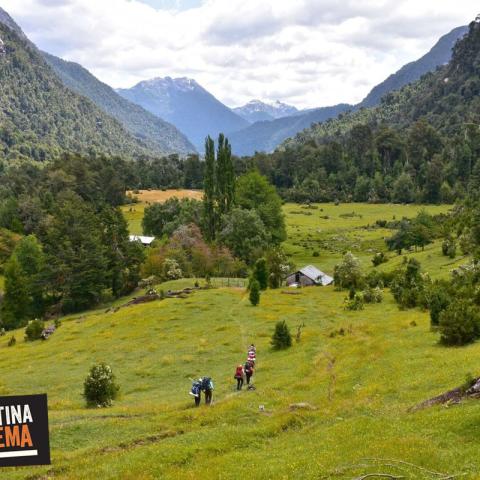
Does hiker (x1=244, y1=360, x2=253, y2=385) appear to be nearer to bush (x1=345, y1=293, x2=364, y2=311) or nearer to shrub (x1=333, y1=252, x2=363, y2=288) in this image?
bush (x1=345, y1=293, x2=364, y2=311)

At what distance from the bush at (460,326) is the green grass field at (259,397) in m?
1.57

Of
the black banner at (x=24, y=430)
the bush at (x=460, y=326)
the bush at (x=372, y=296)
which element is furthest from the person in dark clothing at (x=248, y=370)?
the bush at (x=372, y=296)

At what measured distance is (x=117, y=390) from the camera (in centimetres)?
4159

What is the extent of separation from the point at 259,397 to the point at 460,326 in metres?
16.5

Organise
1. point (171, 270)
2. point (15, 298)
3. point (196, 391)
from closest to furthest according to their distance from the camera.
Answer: point (196, 391) < point (15, 298) < point (171, 270)

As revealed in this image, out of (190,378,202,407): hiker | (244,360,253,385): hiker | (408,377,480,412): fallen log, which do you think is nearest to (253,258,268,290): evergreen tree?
(244,360,253,385): hiker

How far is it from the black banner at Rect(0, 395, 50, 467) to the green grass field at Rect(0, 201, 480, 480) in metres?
7.61

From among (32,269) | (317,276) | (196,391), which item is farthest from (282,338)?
(32,269)

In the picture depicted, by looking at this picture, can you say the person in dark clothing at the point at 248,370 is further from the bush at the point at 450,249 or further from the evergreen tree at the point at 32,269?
the evergreen tree at the point at 32,269

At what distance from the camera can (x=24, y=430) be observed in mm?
16391

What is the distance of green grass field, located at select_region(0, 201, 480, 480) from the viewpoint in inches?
870

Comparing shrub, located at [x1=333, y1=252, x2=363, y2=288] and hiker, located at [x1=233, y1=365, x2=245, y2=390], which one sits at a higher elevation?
shrub, located at [x1=333, y1=252, x2=363, y2=288]

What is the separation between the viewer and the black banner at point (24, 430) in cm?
1612

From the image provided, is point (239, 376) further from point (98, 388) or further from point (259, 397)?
point (98, 388)
